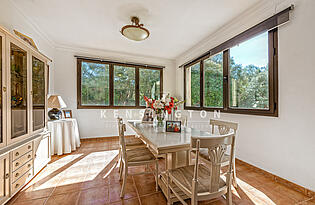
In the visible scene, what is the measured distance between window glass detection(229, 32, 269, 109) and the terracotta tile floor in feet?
3.76

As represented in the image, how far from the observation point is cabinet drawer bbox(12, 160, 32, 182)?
4.80ft

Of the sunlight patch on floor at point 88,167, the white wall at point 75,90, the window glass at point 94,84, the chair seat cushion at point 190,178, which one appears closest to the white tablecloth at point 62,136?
the sunlight patch on floor at point 88,167

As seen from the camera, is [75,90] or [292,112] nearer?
[292,112]

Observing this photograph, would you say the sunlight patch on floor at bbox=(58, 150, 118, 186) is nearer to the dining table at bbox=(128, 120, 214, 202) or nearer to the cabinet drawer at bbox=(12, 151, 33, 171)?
the cabinet drawer at bbox=(12, 151, 33, 171)

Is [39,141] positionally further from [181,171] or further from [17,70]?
[181,171]

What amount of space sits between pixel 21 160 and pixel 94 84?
2.61 m

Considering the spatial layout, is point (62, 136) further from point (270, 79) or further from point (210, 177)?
point (270, 79)

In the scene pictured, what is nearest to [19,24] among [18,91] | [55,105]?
[18,91]

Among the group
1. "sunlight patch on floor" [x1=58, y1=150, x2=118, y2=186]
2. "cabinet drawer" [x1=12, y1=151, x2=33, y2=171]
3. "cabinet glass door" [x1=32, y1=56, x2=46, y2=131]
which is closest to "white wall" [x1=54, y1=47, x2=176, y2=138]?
"sunlight patch on floor" [x1=58, y1=150, x2=118, y2=186]

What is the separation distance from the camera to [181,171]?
1271 mm

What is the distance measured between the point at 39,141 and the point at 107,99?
215 centimetres

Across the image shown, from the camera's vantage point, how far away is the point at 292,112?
1.71 meters

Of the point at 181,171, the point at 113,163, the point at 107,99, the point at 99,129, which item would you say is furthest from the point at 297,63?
the point at 99,129

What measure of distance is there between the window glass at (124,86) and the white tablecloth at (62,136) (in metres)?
1.48
